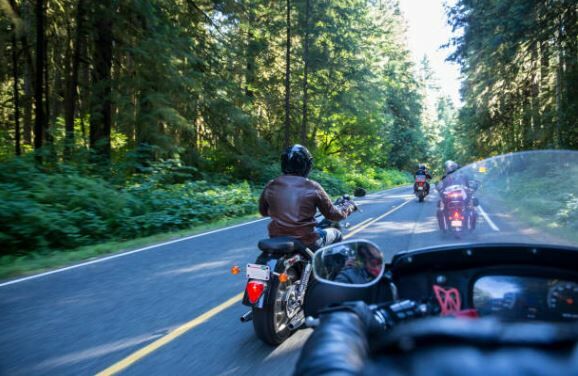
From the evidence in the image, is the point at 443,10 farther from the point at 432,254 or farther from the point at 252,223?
the point at 432,254

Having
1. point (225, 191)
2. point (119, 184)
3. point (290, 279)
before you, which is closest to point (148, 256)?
point (290, 279)

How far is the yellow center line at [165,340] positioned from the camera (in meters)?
3.93

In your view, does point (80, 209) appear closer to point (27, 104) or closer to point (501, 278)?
point (501, 278)

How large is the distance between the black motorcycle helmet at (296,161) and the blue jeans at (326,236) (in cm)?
77

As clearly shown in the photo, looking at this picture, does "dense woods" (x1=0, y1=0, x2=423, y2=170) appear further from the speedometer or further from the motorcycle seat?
the speedometer

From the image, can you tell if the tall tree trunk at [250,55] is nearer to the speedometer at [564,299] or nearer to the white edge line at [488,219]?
the white edge line at [488,219]

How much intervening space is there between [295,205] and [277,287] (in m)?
0.91

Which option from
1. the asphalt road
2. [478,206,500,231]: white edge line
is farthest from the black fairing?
[478,206,500,231]: white edge line

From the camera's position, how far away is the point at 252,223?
14844 mm

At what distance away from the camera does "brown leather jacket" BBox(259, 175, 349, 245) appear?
4801 mm

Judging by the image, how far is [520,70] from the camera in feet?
66.9

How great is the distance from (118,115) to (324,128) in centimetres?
1903

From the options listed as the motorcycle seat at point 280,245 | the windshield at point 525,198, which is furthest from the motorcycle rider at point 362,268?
the motorcycle seat at point 280,245

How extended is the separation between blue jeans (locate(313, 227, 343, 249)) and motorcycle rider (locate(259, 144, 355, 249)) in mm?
55
